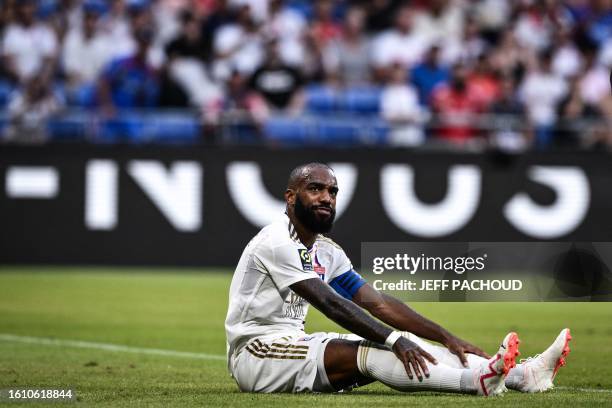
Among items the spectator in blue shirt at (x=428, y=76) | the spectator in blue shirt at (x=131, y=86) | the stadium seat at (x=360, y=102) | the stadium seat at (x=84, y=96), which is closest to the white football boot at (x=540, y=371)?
the stadium seat at (x=360, y=102)

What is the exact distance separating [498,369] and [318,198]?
4.80ft

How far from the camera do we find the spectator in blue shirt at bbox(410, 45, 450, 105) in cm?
1909

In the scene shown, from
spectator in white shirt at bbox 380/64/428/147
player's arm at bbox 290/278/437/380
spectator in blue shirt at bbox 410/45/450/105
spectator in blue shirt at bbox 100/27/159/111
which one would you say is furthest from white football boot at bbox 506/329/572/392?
spectator in blue shirt at bbox 100/27/159/111

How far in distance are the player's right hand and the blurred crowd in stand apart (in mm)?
10807

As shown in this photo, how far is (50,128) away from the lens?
18047 millimetres

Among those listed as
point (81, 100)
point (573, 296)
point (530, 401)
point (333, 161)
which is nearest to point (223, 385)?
point (530, 401)

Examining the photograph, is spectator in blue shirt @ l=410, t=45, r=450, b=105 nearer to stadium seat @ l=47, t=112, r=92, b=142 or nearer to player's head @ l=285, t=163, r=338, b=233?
stadium seat @ l=47, t=112, r=92, b=142

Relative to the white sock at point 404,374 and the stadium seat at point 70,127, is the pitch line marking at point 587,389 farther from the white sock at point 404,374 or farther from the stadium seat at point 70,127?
the stadium seat at point 70,127

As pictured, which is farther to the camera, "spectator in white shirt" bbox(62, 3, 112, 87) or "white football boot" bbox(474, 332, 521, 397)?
"spectator in white shirt" bbox(62, 3, 112, 87)

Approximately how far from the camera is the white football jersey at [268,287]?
24.3ft

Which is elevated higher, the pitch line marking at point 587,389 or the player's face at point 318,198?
the player's face at point 318,198

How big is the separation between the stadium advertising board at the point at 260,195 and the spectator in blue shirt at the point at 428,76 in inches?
60.0

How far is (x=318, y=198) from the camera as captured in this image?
7371 mm

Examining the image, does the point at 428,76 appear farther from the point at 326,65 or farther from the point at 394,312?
the point at 394,312
